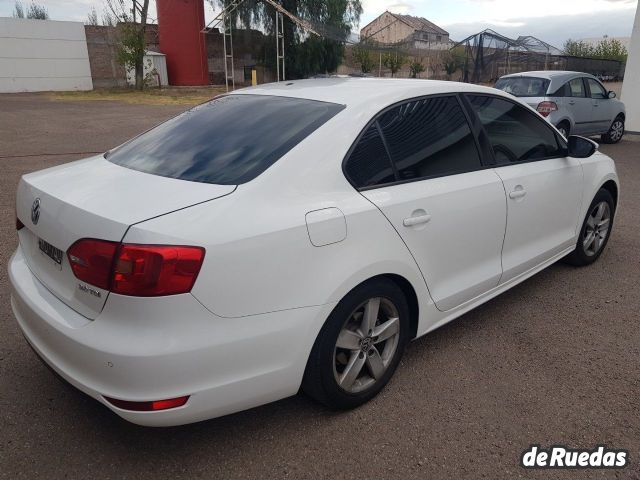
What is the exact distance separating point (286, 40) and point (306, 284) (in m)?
34.7

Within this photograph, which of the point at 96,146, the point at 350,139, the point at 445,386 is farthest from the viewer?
the point at 96,146

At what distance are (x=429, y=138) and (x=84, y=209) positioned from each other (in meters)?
1.83

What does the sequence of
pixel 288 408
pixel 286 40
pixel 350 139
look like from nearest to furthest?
pixel 350 139, pixel 288 408, pixel 286 40

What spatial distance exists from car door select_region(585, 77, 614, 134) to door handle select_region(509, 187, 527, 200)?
9.11 meters

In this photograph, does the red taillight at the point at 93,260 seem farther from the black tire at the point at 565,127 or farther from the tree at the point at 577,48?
the tree at the point at 577,48

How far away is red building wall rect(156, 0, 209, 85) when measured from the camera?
103 ft

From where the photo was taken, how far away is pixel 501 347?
326cm

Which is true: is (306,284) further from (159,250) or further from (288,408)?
(288,408)

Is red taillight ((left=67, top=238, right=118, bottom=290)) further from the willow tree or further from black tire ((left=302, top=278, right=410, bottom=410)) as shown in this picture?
the willow tree

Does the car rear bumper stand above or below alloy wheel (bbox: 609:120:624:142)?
above

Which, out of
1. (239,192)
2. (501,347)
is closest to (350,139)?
(239,192)

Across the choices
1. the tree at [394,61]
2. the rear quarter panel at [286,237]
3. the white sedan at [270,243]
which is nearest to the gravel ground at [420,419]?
the white sedan at [270,243]

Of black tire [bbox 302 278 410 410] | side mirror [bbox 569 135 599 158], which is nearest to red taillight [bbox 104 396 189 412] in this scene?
black tire [bbox 302 278 410 410]

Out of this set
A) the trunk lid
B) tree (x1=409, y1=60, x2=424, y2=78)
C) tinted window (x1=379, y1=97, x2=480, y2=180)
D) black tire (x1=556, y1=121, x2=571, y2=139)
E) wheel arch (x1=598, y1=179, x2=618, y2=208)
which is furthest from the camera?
tree (x1=409, y1=60, x2=424, y2=78)
